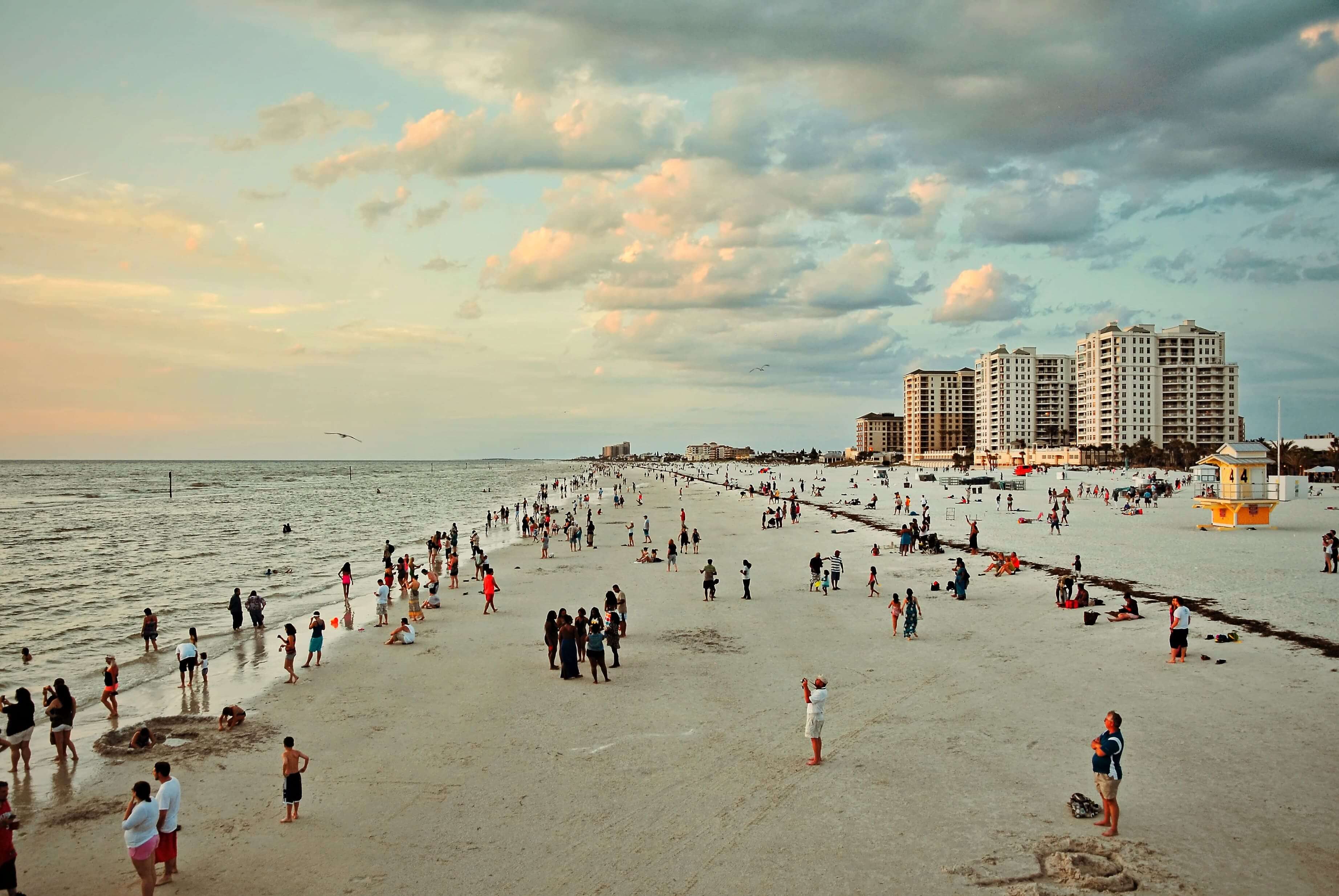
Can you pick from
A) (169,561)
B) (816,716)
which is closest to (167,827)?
(816,716)

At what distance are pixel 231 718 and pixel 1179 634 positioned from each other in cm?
1814

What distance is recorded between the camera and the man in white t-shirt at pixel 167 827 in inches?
335

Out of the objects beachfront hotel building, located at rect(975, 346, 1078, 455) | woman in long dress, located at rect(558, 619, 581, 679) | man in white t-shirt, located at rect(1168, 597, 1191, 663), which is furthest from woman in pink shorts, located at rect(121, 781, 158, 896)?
beachfront hotel building, located at rect(975, 346, 1078, 455)

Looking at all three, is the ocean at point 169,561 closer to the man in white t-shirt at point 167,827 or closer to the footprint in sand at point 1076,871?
the man in white t-shirt at point 167,827

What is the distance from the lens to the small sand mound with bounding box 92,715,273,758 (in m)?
12.5

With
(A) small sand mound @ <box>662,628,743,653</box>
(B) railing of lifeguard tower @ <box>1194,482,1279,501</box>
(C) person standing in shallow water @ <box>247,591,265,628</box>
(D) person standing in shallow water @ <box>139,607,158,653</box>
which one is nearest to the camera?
(A) small sand mound @ <box>662,628,743,653</box>

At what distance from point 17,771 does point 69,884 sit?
471cm

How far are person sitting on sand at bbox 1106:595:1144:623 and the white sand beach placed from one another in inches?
26.6

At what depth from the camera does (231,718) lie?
13.7 m

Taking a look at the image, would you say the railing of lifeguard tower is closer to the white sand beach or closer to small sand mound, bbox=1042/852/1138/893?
the white sand beach

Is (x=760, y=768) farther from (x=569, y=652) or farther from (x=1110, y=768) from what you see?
(x=569, y=652)

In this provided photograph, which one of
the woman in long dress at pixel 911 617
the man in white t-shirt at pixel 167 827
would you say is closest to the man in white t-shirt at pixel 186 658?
the man in white t-shirt at pixel 167 827

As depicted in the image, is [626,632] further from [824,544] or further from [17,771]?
[824,544]

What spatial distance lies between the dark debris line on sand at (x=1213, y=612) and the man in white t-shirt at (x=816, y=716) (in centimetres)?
1178
